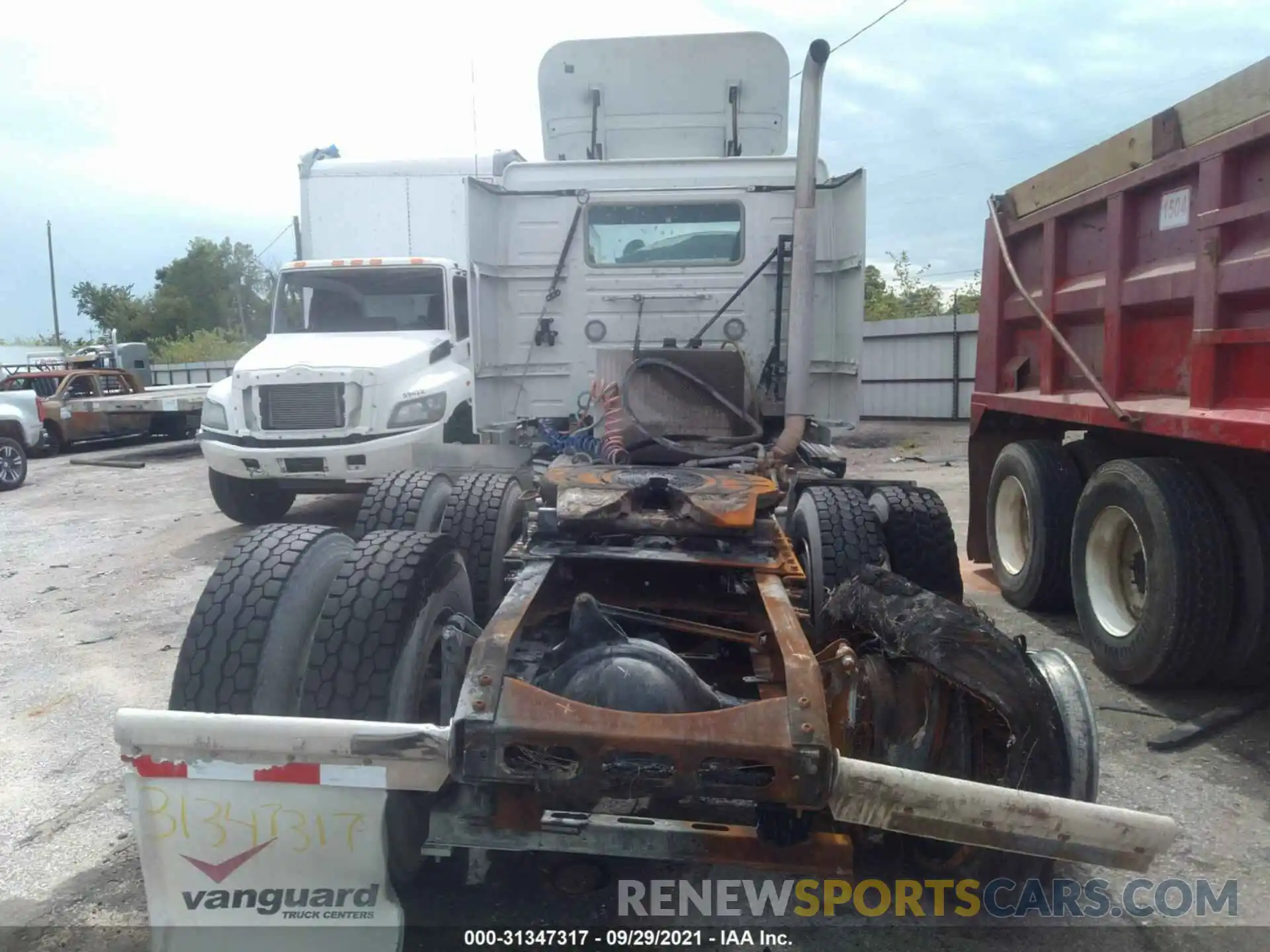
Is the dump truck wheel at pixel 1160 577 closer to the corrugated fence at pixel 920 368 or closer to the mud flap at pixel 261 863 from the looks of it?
the mud flap at pixel 261 863

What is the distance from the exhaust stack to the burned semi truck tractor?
64cm

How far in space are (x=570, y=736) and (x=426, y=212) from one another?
28.5ft

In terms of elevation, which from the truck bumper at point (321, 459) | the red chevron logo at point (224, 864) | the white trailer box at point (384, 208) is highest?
the white trailer box at point (384, 208)

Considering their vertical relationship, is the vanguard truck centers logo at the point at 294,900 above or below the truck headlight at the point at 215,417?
below

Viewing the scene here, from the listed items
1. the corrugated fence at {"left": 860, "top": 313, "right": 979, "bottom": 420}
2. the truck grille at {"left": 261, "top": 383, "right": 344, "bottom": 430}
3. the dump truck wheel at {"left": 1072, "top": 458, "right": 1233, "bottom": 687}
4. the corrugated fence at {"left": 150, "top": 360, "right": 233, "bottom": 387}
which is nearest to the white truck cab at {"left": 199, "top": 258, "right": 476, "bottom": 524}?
the truck grille at {"left": 261, "top": 383, "right": 344, "bottom": 430}

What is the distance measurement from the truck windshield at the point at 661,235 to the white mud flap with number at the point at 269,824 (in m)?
4.73

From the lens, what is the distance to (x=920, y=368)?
18312 mm

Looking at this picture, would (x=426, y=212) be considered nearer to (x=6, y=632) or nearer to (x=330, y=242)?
(x=330, y=242)

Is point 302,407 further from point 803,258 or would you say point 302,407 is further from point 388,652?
point 388,652

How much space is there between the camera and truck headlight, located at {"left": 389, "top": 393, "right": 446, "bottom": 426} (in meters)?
8.18

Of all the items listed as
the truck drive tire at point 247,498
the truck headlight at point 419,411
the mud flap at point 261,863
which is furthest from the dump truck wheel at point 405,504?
the truck drive tire at point 247,498

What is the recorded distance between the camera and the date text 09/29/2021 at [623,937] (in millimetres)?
2766

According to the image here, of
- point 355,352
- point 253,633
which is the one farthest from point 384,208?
point 253,633

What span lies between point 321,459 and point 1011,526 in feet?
18.0
